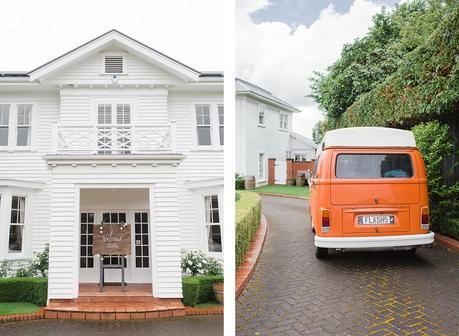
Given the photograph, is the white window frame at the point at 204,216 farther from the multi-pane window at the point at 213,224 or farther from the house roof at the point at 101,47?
the house roof at the point at 101,47

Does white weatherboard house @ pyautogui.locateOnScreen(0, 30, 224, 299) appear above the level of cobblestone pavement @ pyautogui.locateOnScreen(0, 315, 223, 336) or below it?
above

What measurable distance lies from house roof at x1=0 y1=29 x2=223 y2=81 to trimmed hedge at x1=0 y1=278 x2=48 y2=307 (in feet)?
6.31

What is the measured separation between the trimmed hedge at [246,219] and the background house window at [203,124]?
1.04 m

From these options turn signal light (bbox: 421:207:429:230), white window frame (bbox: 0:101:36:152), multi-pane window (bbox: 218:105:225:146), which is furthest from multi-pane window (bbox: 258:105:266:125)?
white window frame (bbox: 0:101:36:152)

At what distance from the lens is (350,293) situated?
2205mm

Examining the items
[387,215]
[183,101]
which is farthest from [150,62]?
[387,215]

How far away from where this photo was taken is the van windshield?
2645mm

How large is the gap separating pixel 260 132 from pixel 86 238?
2.03 m

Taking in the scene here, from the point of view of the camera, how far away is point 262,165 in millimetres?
3252

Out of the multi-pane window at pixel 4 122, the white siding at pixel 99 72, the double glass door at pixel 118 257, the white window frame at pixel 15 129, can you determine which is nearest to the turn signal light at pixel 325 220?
the double glass door at pixel 118 257

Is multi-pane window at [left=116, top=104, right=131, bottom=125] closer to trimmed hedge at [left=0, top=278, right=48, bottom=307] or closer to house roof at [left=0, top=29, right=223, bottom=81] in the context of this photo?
house roof at [left=0, top=29, right=223, bottom=81]

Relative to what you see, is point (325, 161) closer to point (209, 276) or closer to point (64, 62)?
point (209, 276)

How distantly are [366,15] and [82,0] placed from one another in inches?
97.0

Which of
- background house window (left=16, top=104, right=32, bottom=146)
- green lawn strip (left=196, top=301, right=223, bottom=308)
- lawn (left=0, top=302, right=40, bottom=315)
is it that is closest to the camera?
lawn (left=0, top=302, right=40, bottom=315)
